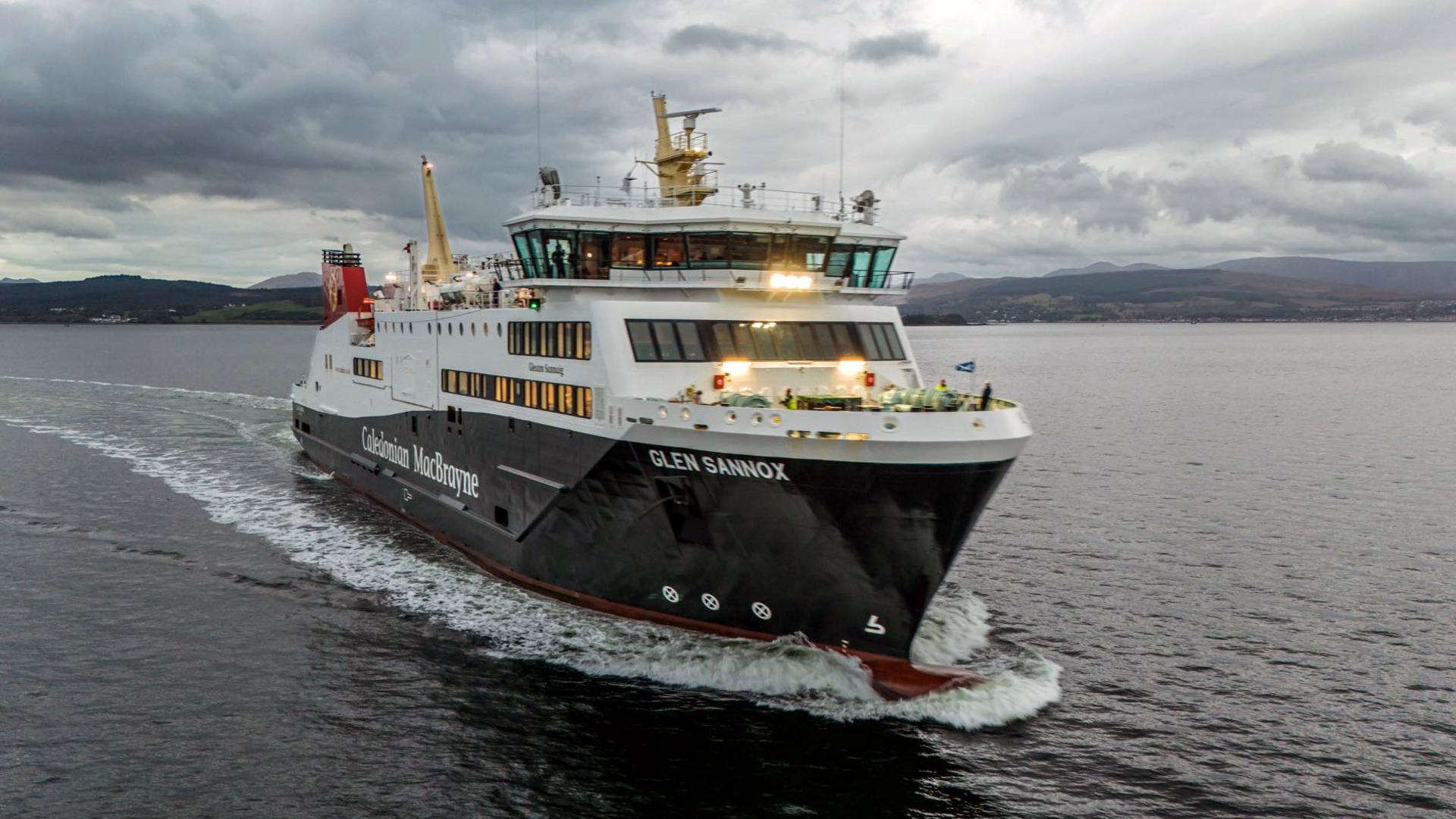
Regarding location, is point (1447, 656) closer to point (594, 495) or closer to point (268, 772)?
point (594, 495)

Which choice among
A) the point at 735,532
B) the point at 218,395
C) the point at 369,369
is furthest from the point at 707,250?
the point at 218,395

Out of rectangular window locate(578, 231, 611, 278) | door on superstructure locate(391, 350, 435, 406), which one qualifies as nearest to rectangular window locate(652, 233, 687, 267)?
rectangular window locate(578, 231, 611, 278)

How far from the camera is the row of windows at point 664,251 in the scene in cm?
2439

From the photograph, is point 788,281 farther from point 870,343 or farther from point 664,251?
point 664,251

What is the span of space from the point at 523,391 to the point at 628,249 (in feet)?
17.2

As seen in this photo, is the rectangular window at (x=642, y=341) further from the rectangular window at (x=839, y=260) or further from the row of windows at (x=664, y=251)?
the rectangular window at (x=839, y=260)

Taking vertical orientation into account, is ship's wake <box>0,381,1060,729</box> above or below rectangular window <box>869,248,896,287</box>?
below

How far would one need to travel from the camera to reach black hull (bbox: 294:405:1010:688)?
19188 mm

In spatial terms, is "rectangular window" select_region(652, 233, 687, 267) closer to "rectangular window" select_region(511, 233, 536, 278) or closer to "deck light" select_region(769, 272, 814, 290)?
"deck light" select_region(769, 272, 814, 290)

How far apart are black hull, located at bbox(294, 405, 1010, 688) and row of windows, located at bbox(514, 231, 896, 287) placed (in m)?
4.63

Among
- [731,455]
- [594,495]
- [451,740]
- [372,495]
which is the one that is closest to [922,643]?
[731,455]

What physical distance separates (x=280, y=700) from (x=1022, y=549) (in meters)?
24.5

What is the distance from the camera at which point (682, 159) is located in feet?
97.9

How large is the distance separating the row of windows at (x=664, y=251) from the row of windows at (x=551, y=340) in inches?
60.5
